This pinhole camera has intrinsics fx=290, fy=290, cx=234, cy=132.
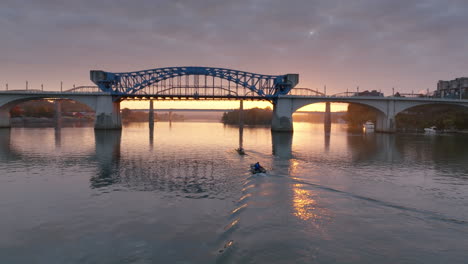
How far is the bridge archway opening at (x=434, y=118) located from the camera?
100 m

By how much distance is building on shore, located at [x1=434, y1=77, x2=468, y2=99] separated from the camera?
5946 inches

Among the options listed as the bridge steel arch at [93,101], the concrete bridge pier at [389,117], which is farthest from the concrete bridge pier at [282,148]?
the bridge steel arch at [93,101]

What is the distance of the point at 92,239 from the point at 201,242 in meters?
4.52

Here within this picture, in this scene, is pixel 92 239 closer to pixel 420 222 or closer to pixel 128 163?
pixel 420 222

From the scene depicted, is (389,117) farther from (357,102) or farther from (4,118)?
(4,118)

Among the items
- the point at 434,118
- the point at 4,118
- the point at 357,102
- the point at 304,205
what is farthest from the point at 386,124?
the point at 4,118

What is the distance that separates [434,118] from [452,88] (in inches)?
2603

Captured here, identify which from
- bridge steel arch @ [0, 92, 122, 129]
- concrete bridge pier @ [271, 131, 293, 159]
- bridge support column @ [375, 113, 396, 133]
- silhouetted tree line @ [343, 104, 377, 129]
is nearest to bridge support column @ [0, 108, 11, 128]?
bridge steel arch @ [0, 92, 122, 129]

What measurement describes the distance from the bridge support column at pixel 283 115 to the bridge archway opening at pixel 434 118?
41.3 metres

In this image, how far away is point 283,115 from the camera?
293 feet

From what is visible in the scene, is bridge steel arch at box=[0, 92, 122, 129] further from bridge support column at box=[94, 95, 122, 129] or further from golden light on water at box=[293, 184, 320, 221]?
golden light on water at box=[293, 184, 320, 221]

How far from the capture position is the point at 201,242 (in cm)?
1188

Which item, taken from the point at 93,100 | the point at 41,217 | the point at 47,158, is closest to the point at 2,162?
the point at 47,158

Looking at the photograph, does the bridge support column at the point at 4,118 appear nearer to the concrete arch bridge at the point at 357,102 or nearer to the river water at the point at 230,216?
the river water at the point at 230,216
